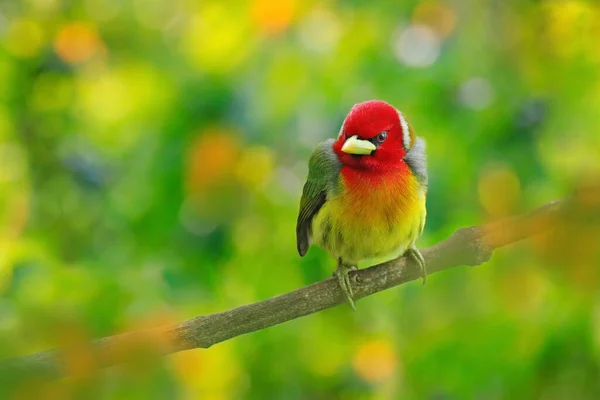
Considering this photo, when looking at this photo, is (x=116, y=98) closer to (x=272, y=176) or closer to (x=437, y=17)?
(x=272, y=176)

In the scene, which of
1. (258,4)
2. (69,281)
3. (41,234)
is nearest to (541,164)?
(258,4)

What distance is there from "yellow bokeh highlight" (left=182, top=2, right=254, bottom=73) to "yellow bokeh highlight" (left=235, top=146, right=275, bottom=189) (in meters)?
0.23

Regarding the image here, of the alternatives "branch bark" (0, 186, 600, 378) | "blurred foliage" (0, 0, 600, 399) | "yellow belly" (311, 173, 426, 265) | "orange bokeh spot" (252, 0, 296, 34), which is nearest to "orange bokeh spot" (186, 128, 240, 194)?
"blurred foliage" (0, 0, 600, 399)

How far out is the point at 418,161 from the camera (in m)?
1.07

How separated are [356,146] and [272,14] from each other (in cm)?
83

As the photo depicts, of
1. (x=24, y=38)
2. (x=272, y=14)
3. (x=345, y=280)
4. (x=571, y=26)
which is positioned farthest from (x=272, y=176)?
(x=24, y=38)

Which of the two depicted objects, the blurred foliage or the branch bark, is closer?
the branch bark

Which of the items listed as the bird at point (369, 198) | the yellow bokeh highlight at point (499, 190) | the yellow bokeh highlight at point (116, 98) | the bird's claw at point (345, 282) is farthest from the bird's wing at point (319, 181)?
the yellow bokeh highlight at point (116, 98)

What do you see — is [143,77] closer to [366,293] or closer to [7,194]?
[7,194]

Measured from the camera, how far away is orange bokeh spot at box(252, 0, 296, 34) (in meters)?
1.63

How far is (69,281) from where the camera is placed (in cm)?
123

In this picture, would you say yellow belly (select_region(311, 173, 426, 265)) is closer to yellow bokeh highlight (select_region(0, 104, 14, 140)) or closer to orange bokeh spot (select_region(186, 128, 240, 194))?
orange bokeh spot (select_region(186, 128, 240, 194))

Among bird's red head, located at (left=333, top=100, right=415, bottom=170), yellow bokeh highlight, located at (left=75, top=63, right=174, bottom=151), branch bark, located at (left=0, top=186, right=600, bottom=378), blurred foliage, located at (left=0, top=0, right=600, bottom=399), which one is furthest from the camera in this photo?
yellow bokeh highlight, located at (left=75, top=63, right=174, bottom=151)

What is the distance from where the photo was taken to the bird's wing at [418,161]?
1.06m
